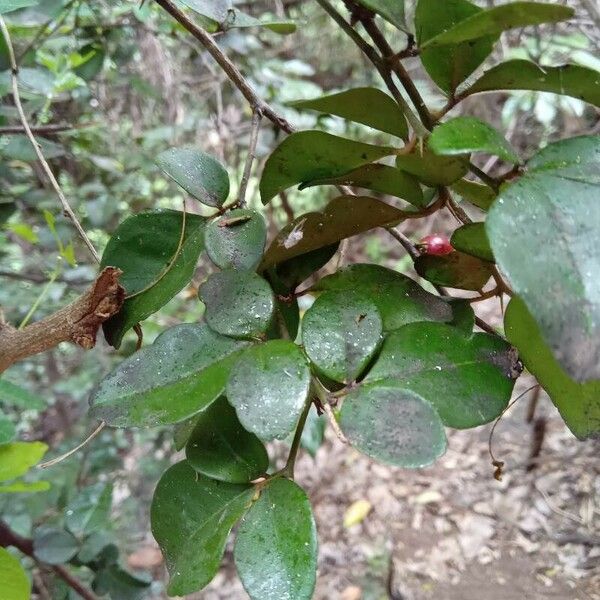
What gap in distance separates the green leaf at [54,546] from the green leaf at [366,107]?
0.61 meters

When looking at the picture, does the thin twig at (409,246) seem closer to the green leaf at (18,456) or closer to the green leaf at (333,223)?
the green leaf at (333,223)

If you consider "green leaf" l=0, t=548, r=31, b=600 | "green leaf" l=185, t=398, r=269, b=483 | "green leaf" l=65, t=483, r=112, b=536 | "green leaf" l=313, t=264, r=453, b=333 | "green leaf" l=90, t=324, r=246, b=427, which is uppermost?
"green leaf" l=313, t=264, r=453, b=333

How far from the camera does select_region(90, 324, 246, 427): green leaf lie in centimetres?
31

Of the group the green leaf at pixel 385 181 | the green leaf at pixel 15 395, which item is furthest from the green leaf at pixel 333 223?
the green leaf at pixel 15 395

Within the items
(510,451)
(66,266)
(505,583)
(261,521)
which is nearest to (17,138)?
(66,266)

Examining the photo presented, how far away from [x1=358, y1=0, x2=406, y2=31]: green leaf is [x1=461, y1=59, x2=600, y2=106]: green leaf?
0.06 meters

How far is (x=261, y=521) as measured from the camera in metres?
A: 0.32

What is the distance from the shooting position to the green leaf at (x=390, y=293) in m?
0.36

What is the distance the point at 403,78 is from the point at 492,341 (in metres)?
0.17

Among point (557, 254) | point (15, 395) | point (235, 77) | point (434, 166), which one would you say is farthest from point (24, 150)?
point (557, 254)

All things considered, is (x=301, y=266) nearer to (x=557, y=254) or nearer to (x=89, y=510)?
(x=557, y=254)

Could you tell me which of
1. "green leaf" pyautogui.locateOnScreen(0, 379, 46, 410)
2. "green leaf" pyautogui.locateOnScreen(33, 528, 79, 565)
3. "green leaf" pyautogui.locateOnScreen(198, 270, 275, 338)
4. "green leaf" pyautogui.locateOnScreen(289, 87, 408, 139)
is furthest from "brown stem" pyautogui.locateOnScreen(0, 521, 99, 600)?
"green leaf" pyautogui.locateOnScreen(289, 87, 408, 139)

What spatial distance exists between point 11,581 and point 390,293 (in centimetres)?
35

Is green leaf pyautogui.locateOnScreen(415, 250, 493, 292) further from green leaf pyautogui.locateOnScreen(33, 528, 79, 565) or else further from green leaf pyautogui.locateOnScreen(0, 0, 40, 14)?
green leaf pyautogui.locateOnScreen(33, 528, 79, 565)
